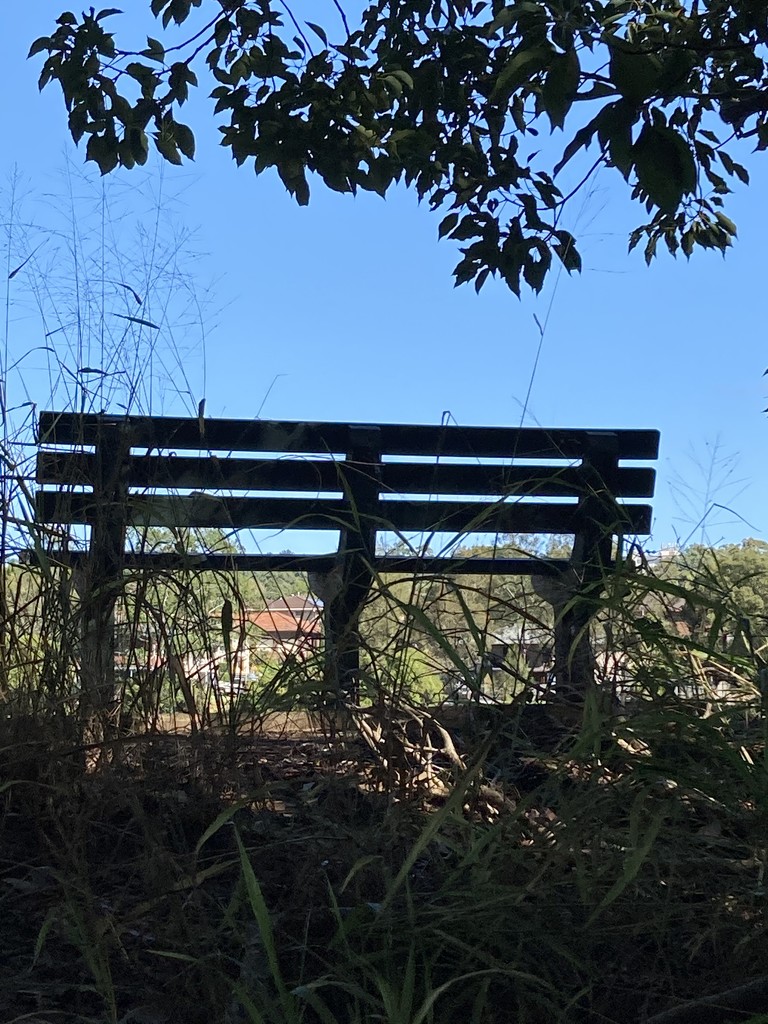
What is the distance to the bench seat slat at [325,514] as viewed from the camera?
1.93 metres

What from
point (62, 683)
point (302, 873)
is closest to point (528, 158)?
point (62, 683)

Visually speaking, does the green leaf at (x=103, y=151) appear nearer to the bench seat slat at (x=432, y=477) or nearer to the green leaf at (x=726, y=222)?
the bench seat slat at (x=432, y=477)

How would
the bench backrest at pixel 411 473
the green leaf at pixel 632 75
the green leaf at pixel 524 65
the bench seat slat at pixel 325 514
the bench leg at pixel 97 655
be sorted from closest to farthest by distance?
1. the green leaf at pixel 632 75
2. the green leaf at pixel 524 65
3. the bench leg at pixel 97 655
4. the bench seat slat at pixel 325 514
5. the bench backrest at pixel 411 473

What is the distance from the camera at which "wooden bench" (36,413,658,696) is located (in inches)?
74.9

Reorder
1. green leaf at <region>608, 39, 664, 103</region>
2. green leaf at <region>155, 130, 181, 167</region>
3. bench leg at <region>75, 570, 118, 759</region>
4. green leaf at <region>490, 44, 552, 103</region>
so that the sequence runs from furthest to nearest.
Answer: green leaf at <region>155, 130, 181, 167</region>
bench leg at <region>75, 570, 118, 759</region>
green leaf at <region>490, 44, 552, 103</region>
green leaf at <region>608, 39, 664, 103</region>

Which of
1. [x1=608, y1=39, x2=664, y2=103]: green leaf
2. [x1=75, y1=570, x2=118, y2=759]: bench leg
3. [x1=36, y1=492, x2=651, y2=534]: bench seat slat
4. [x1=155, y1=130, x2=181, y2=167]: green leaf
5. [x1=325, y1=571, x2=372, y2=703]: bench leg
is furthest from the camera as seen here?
[x1=155, y1=130, x2=181, y2=167]: green leaf

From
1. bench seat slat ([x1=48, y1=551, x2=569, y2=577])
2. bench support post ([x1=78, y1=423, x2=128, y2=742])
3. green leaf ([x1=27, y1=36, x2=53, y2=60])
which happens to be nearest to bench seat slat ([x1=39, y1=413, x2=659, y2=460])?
bench seat slat ([x1=48, y1=551, x2=569, y2=577])

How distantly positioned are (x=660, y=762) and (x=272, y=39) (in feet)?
9.01

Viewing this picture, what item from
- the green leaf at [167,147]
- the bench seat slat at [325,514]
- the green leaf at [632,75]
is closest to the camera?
the green leaf at [632,75]

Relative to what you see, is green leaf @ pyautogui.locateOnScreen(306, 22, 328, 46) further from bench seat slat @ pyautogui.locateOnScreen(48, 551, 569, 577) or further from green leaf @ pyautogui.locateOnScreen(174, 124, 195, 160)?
bench seat slat @ pyautogui.locateOnScreen(48, 551, 569, 577)

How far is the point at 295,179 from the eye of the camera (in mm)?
3264

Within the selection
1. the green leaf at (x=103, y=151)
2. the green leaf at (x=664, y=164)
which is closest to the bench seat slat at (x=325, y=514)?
the green leaf at (x=664, y=164)

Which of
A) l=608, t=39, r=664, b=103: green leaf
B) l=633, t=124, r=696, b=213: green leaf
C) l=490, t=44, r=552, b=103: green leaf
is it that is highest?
l=490, t=44, r=552, b=103: green leaf

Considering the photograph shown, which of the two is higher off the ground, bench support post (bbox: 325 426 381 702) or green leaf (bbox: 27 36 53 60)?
green leaf (bbox: 27 36 53 60)
